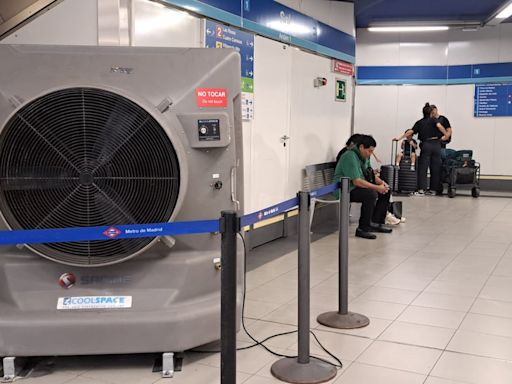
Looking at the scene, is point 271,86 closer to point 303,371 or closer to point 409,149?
point 303,371

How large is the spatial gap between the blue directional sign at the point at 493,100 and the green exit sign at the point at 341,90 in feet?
14.9

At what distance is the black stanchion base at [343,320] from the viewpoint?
11.1ft

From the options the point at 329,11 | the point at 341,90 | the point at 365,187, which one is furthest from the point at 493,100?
the point at 365,187

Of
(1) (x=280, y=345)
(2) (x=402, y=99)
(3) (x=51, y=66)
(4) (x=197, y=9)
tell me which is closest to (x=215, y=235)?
(1) (x=280, y=345)

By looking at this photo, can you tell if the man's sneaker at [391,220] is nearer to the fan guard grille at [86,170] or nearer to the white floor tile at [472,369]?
the white floor tile at [472,369]

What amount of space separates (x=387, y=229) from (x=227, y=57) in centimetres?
410

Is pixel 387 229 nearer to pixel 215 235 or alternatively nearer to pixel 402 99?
pixel 215 235

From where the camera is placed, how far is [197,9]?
436 cm

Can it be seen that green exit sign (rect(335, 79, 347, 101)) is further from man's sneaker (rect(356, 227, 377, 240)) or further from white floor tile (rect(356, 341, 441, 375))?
white floor tile (rect(356, 341, 441, 375))

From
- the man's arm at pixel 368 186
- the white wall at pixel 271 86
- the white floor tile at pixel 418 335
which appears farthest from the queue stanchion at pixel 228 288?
the man's arm at pixel 368 186

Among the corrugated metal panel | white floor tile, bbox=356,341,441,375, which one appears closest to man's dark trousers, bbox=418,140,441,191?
white floor tile, bbox=356,341,441,375

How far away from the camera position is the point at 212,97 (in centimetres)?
289

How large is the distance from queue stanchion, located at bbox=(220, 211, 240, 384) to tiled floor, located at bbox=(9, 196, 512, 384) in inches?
21.9

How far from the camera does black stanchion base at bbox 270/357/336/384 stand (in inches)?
104
